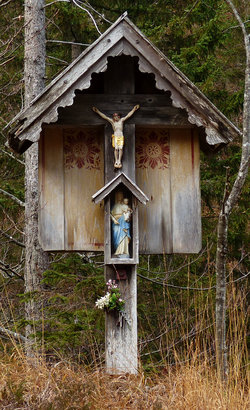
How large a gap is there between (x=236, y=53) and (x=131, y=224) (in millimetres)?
8328

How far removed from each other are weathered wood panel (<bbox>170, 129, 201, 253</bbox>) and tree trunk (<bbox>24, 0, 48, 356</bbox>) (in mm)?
3328

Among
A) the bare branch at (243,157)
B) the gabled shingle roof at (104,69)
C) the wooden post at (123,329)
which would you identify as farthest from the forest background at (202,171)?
the gabled shingle roof at (104,69)

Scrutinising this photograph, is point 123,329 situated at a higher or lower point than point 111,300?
lower

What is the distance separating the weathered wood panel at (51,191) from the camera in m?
5.69

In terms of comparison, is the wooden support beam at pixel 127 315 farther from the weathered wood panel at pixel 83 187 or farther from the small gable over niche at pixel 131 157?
the weathered wood panel at pixel 83 187

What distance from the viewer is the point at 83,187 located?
578 centimetres

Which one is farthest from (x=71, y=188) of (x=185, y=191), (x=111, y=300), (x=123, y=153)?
(x=111, y=300)

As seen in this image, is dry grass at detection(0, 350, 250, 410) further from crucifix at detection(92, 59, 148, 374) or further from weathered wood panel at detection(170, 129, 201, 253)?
weathered wood panel at detection(170, 129, 201, 253)

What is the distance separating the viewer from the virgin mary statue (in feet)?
17.7

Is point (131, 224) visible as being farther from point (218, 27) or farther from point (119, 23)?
point (218, 27)

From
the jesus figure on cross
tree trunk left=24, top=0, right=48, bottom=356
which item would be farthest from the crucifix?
tree trunk left=24, top=0, right=48, bottom=356

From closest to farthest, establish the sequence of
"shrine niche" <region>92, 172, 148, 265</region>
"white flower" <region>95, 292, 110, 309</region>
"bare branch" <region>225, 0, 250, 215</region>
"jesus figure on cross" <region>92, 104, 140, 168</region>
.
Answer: "white flower" <region>95, 292, 110, 309</region>
"shrine niche" <region>92, 172, 148, 265</region>
"jesus figure on cross" <region>92, 104, 140, 168</region>
"bare branch" <region>225, 0, 250, 215</region>

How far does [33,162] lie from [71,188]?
340 cm

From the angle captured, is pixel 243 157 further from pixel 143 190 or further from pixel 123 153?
pixel 123 153
